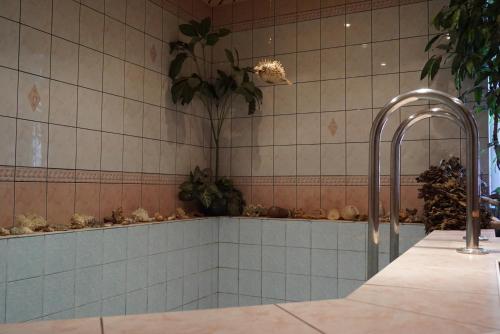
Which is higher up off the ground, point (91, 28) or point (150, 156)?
point (91, 28)

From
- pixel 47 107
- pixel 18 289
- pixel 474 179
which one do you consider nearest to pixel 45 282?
pixel 18 289

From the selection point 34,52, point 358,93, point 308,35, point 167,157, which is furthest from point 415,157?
point 34,52

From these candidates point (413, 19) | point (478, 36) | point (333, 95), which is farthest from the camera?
point (333, 95)

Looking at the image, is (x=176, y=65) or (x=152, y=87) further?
(x=176, y=65)

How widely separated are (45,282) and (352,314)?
3041 mm

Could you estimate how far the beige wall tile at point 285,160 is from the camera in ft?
17.5

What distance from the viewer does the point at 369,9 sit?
Result: 5008mm

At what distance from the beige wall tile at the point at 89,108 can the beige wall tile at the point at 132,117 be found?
1.11ft

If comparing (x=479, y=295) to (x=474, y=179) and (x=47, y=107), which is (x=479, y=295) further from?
(x=47, y=107)

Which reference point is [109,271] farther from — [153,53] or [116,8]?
[116,8]

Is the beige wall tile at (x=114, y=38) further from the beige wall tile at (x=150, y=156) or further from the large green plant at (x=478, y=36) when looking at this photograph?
the large green plant at (x=478, y=36)

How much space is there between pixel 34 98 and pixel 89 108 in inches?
21.6

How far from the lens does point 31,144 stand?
3.59 metres

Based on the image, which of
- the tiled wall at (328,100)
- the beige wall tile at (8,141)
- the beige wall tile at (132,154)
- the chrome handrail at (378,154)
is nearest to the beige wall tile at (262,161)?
the tiled wall at (328,100)
